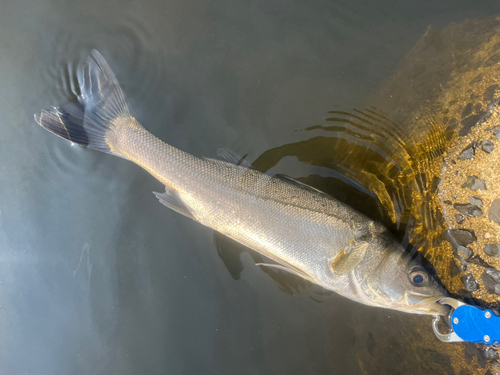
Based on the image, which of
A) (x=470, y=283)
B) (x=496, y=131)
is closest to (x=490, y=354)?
(x=470, y=283)

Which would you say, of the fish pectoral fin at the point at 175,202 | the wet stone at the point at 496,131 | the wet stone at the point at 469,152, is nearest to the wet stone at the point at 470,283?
the wet stone at the point at 469,152

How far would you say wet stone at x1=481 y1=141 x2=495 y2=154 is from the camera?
6.60 feet

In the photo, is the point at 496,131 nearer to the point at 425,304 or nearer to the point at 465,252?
the point at 465,252

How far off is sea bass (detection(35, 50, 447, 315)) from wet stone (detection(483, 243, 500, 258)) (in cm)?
58

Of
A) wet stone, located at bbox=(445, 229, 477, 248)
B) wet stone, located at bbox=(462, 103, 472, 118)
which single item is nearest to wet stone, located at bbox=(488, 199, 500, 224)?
wet stone, located at bbox=(445, 229, 477, 248)

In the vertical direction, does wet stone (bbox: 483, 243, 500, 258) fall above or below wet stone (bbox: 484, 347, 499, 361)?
above

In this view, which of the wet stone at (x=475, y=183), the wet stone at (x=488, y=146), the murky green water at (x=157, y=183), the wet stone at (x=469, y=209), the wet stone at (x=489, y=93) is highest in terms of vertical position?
the wet stone at (x=489, y=93)

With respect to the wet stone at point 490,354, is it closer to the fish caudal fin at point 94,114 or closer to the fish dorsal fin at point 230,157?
the fish dorsal fin at point 230,157

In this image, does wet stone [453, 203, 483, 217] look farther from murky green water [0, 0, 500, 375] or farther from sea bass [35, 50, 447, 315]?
murky green water [0, 0, 500, 375]

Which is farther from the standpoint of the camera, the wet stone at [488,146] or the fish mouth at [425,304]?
the wet stone at [488,146]

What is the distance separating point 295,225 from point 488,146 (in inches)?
61.1

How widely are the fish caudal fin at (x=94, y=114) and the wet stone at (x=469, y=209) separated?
267cm

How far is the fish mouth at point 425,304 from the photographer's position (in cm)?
177

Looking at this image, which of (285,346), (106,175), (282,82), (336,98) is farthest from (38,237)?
(336,98)
